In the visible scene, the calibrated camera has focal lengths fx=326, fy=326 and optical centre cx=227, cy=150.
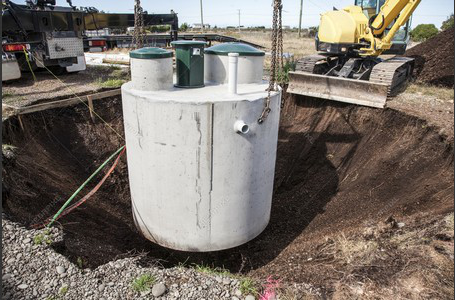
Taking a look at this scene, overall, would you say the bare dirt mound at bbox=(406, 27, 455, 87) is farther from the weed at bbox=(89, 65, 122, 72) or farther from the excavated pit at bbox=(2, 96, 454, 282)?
the weed at bbox=(89, 65, 122, 72)

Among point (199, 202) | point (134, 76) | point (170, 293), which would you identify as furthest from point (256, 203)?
point (134, 76)

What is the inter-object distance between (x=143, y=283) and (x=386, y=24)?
→ 34.5 ft

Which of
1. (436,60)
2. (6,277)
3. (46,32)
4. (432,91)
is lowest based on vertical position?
(6,277)

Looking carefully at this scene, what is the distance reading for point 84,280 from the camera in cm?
440

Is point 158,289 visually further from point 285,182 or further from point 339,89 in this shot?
point 339,89

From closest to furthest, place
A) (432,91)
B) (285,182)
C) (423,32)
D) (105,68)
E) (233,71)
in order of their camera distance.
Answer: (233,71)
(285,182)
(432,91)
(105,68)
(423,32)

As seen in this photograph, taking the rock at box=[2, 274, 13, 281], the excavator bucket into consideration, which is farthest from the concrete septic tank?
the excavator bucket

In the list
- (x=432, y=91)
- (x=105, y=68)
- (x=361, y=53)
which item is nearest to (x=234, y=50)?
(x=361, y=53)

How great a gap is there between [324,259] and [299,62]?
Result: 8522mm

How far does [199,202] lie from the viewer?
5488mm

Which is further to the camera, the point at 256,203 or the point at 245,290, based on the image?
the point at 256,203

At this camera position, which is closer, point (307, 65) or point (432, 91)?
point (432, 91)

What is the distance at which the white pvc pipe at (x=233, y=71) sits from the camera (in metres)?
5.15

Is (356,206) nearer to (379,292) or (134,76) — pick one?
(379,292)
